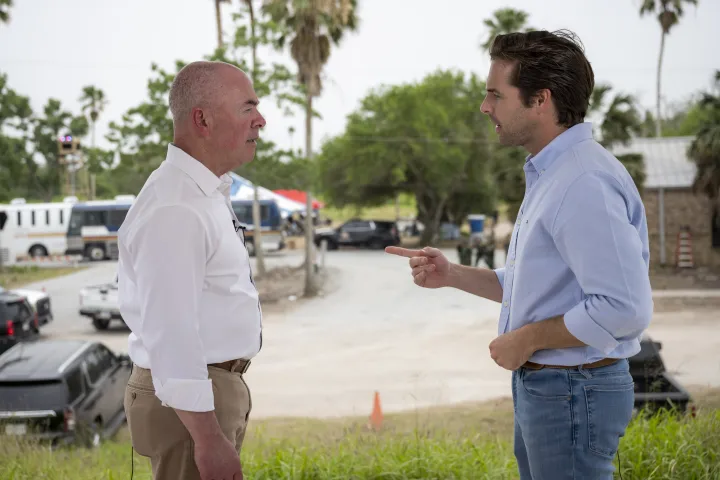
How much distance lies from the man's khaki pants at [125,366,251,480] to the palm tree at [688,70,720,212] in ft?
54.1

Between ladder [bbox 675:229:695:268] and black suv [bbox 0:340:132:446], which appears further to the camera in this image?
ladder [bbox 675:229:695:268]

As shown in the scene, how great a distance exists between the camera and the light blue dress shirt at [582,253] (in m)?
1.13

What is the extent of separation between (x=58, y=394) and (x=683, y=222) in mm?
15268

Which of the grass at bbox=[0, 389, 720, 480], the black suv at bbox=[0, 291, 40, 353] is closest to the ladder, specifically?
the black suv at bbox=[0, 291, 40, 353]

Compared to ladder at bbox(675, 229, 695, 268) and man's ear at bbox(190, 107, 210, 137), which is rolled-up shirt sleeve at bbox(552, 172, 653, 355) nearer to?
man's ear at bbox(190, 107, 210, 137)

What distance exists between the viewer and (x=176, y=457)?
1.32m

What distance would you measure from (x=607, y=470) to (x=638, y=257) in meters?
0.36

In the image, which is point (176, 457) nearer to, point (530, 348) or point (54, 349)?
point (530, 348)

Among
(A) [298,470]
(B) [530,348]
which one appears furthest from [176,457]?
(A) [298,470]

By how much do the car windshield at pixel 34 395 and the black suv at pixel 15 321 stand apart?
3886mm

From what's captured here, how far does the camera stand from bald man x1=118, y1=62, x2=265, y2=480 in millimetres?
1205

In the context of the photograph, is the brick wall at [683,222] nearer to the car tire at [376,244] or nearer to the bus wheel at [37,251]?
the car tire at [376,244]

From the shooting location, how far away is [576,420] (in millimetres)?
1224

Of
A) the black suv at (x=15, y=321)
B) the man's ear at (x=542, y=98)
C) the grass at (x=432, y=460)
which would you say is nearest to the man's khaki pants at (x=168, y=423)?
the man's ear at (x=542, y=98)
